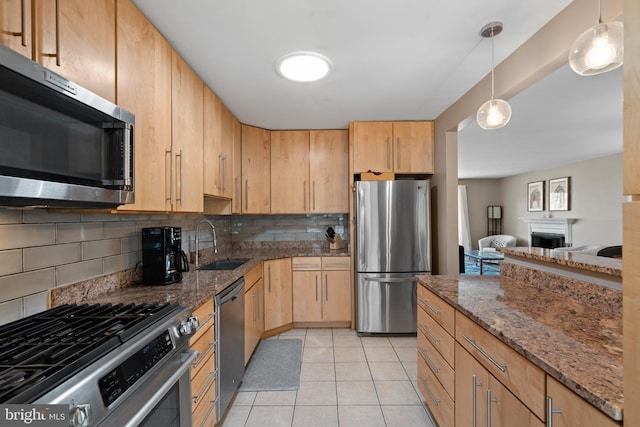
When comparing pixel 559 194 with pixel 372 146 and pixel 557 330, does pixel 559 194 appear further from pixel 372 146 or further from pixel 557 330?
pixel 557 330

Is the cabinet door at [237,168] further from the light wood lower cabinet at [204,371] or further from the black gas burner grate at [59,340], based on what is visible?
the black gas burner grate at [59,340]

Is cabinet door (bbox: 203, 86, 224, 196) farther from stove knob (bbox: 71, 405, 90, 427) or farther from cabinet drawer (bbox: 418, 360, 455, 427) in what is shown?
cabinet drawer (bbox: 418, 360, 455, 427)

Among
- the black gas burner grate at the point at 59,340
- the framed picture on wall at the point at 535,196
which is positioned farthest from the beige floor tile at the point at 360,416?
the framed picture on wall at the point at 535,196

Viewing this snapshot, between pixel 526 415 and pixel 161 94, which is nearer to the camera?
pixel 526 415

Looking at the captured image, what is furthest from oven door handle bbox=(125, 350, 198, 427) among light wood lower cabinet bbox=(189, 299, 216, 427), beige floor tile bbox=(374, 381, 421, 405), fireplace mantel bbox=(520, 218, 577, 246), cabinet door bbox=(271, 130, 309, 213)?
fireplace mantel bbox=(520, 218, 577, 246)

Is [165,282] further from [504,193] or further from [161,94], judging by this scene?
[504,193]

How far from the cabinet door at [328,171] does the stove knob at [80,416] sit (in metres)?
2.78

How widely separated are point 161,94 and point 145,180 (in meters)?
0.53

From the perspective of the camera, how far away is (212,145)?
7.75 ft

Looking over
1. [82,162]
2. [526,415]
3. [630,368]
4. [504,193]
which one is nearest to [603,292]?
[526,415]

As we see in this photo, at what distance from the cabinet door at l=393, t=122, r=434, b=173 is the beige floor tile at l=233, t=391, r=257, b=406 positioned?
2514 mm

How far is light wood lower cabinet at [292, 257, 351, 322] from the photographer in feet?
10.4

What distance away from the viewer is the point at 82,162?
969mm

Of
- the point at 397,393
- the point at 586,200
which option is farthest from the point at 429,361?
the point at 586,200
